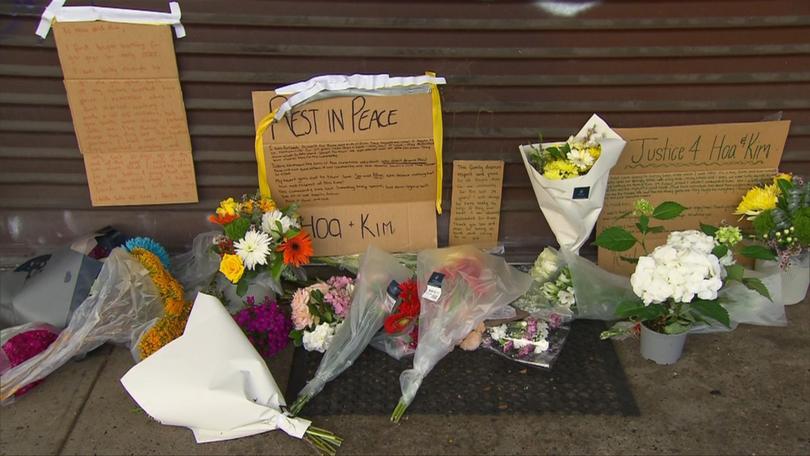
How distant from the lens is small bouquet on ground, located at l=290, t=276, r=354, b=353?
8.07ft

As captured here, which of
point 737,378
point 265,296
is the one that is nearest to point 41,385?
point 265,296

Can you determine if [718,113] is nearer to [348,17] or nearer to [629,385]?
[629,385]

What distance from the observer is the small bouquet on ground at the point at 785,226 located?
8.17 feet

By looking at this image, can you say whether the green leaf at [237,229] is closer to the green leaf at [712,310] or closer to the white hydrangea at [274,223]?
the white hydrangea at [274,223]

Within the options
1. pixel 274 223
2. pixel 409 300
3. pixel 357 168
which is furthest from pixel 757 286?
pixel 274 223

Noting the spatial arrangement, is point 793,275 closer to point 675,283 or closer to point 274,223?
point 675,283

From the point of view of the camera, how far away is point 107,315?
7.91ft

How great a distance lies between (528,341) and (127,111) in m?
2.06

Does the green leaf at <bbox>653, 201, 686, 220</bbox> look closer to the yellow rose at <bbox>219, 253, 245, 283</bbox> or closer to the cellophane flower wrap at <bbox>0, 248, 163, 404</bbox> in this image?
the yellow rose at <bbox>219, 253, 245, 283</bbox>

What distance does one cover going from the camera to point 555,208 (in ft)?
8.79

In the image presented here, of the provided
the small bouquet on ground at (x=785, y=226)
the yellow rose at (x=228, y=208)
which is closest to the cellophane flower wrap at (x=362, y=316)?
the yellow rose at (x=228, y=208)

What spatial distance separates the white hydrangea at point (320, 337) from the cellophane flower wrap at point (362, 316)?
0.05m

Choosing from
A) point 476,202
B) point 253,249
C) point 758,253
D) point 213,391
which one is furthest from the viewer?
point 476,202

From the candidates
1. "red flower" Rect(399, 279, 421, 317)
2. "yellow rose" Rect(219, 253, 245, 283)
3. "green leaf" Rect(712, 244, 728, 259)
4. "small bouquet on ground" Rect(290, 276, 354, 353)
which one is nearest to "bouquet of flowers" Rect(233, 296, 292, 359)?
"small bouquet on ground" Rect(290, 276, 354, 353)
